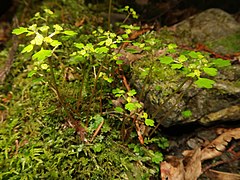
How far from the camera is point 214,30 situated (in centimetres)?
307

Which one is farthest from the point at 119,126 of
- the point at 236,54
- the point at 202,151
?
the point at 236,54

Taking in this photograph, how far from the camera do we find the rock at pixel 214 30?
286 centimetres

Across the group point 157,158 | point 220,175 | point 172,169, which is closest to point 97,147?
point 157,158

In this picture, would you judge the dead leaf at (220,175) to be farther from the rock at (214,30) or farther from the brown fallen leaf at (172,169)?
the rock at (214,30)

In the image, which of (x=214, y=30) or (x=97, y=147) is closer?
(x=97, y=147)

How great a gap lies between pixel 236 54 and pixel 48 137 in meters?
2.12

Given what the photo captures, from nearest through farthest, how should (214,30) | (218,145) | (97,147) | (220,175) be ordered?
(97,147) < (220,175) < (218,145) < (214,30)

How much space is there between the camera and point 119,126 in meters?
2.25

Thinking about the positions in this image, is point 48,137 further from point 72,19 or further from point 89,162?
point 72,19

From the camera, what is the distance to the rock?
2856 millimetres

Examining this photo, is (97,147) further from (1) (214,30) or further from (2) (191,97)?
(1) (214,30)

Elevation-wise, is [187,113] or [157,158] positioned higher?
[187,113]

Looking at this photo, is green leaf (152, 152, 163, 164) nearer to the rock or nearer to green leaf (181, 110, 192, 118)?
green leaf (181, 110, 192, 118)

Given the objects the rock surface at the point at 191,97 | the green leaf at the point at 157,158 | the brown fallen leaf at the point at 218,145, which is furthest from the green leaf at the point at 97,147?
the brown fallen leaf at the point at 218,145
